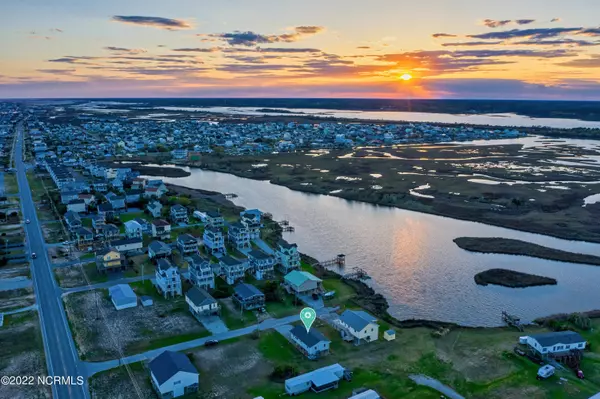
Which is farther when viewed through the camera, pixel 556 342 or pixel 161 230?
pixel 161 230

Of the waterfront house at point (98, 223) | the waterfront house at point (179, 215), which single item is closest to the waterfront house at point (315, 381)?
the waterfront house at point (98, 223)

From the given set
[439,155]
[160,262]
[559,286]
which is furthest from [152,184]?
[439,155]

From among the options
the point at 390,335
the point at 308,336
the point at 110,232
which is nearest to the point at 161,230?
the point at 110,232

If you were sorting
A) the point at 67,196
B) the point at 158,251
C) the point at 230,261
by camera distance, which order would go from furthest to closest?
1. the point at 67,196
2. the point at 158,251
3. the point at 230,261

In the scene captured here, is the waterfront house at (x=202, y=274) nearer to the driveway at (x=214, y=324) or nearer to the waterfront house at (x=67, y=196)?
the driveway at (x=214, y=324)

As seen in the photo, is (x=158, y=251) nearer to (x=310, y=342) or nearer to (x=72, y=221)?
(x=72, y=221)

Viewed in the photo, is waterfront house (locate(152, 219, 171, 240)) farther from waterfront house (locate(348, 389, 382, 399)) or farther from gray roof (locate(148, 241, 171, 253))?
waterfront house (locate(348, 389, 382, 399))
